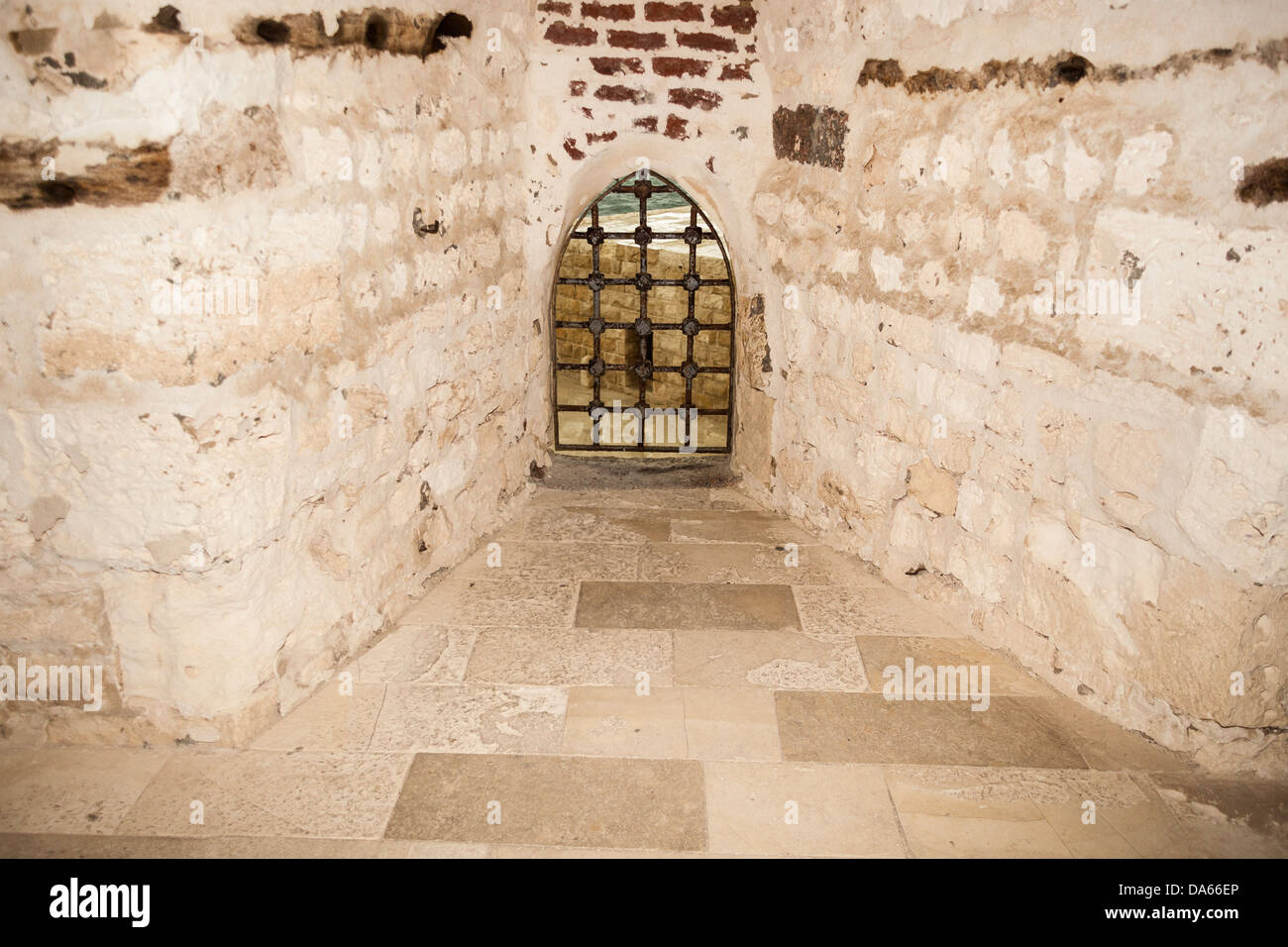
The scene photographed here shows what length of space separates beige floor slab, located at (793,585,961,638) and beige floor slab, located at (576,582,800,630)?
2.4 inches

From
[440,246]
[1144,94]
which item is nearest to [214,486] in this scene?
[440,246]

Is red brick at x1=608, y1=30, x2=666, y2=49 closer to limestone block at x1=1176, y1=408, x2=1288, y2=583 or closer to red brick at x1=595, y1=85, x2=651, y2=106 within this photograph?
red brick at x1=595, y1=85, x2=651, y2=106

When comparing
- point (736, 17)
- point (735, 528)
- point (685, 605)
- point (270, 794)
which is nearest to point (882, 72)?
point (736, 17)

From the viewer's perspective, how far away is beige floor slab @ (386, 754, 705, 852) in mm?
2059

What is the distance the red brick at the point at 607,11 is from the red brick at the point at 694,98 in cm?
31

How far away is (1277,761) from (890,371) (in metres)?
1.50

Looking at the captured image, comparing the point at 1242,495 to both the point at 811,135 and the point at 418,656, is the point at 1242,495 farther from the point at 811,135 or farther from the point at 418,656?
the point at 418,656

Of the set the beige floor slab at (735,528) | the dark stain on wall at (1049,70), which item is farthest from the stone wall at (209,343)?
the dark stain on wall at (1049,70)

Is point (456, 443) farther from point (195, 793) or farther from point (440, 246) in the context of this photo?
point (195, 793)

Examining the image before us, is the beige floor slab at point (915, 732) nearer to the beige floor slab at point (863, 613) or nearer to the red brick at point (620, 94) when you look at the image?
the beige floor slab at point (863, 613)

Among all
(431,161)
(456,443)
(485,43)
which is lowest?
(456,443)

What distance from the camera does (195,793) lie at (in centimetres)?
218

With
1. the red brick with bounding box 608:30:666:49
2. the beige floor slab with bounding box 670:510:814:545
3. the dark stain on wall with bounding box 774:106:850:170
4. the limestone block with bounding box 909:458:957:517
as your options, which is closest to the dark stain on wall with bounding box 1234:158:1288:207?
the limestone block with bounding box 909:458:957:517

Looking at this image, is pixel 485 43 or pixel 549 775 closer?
pixel 549 775
